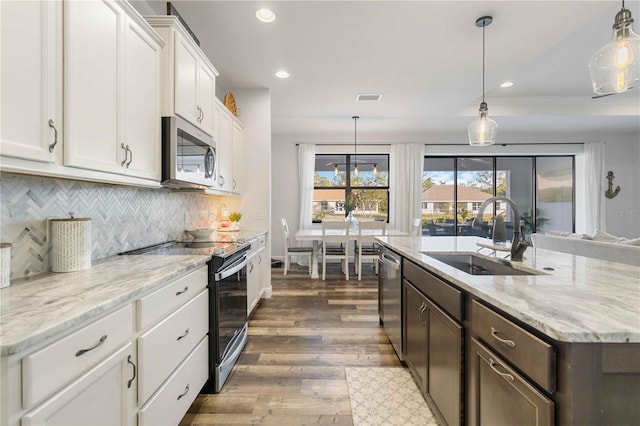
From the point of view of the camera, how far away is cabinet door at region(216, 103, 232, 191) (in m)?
2.98

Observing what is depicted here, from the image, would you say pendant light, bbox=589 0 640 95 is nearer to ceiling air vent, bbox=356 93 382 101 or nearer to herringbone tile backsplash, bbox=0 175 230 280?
ceiling air vent, bbox=356 93 382 101

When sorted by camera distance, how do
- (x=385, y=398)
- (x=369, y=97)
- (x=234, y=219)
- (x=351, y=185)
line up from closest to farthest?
(x=385, y=398) < (x=234, y=219) < (x=369, y=97) < (x=351, y=185)

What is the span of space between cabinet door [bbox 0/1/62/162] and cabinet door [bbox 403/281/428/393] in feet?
6.31

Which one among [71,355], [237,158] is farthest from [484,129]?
[71,355]

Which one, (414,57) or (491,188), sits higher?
(414,57)

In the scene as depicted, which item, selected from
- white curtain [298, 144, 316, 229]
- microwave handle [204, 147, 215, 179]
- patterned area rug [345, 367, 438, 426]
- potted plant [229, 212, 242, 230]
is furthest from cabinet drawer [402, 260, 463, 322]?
white curtain [298, 144, 316, 229]

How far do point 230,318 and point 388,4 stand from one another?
2688 millimetres

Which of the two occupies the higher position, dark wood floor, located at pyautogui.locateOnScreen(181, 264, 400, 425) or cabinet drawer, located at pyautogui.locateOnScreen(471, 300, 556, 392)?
cabinet drawer, located at pyautogui.locateOnScreen(471, 300, 556, 392)

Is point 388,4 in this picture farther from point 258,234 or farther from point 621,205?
point 621,205

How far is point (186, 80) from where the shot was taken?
6.92ft

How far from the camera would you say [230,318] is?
6.93 feet

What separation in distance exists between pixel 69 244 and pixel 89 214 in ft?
1.18

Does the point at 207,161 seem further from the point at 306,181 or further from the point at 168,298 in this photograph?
the point at 306,181

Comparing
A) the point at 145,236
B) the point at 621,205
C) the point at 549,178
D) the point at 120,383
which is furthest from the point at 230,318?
the point at 621,205
